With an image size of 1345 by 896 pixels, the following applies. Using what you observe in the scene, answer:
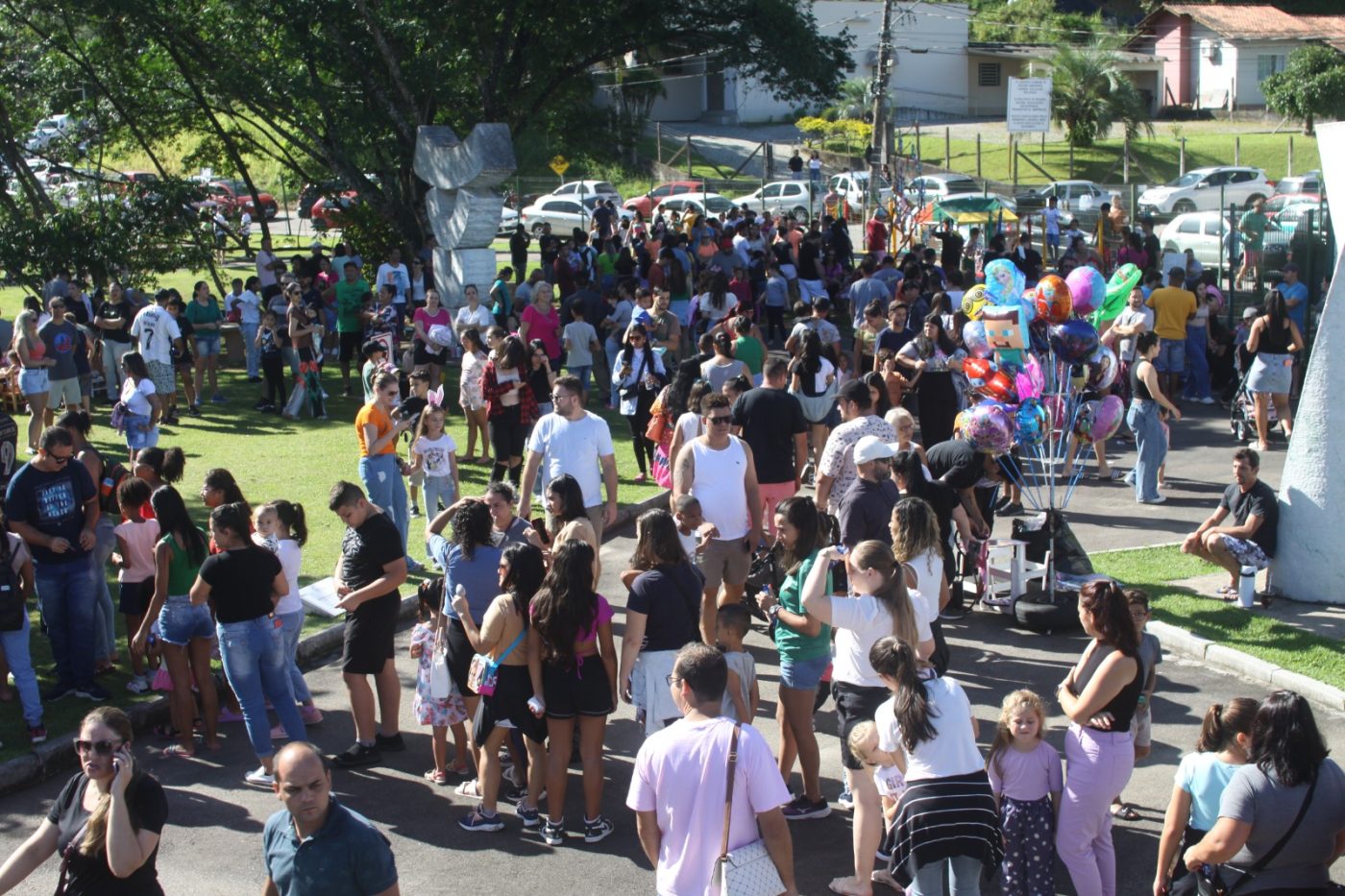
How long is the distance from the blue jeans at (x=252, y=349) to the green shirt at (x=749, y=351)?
8.43 meters

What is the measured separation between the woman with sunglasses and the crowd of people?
0.5 inches

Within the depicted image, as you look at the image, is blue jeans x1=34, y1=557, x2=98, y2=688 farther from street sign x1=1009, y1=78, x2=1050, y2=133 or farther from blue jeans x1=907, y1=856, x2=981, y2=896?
street sign x1=1009, y1=78, x2=1050, y2=133

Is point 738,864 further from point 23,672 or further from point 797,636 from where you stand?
point 23,672

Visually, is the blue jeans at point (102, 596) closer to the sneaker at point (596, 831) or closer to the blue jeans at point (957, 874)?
the sneaker at point (596, 831)

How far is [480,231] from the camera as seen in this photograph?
64.3 feet

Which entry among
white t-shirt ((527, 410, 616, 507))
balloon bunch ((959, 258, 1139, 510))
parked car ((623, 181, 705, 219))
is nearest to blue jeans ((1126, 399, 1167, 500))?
balloon bunch ((959, 258, 1139, 510))

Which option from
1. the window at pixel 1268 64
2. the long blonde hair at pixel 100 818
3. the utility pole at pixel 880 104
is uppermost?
the window at pixel 1268 64

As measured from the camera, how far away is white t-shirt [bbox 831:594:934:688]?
21.0 feet

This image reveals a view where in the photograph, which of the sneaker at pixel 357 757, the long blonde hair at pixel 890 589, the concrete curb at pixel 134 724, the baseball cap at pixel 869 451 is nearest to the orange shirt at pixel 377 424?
the concrete curb at pixel 134 724

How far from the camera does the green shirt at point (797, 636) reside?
6910mm

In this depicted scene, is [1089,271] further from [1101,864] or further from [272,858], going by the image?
[272,858]

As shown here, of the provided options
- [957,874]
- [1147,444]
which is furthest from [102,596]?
[1147,444]

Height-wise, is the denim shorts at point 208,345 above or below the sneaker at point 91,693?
above

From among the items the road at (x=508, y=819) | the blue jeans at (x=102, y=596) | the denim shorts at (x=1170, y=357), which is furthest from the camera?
the denim shorts at (x=1170, y=357)
